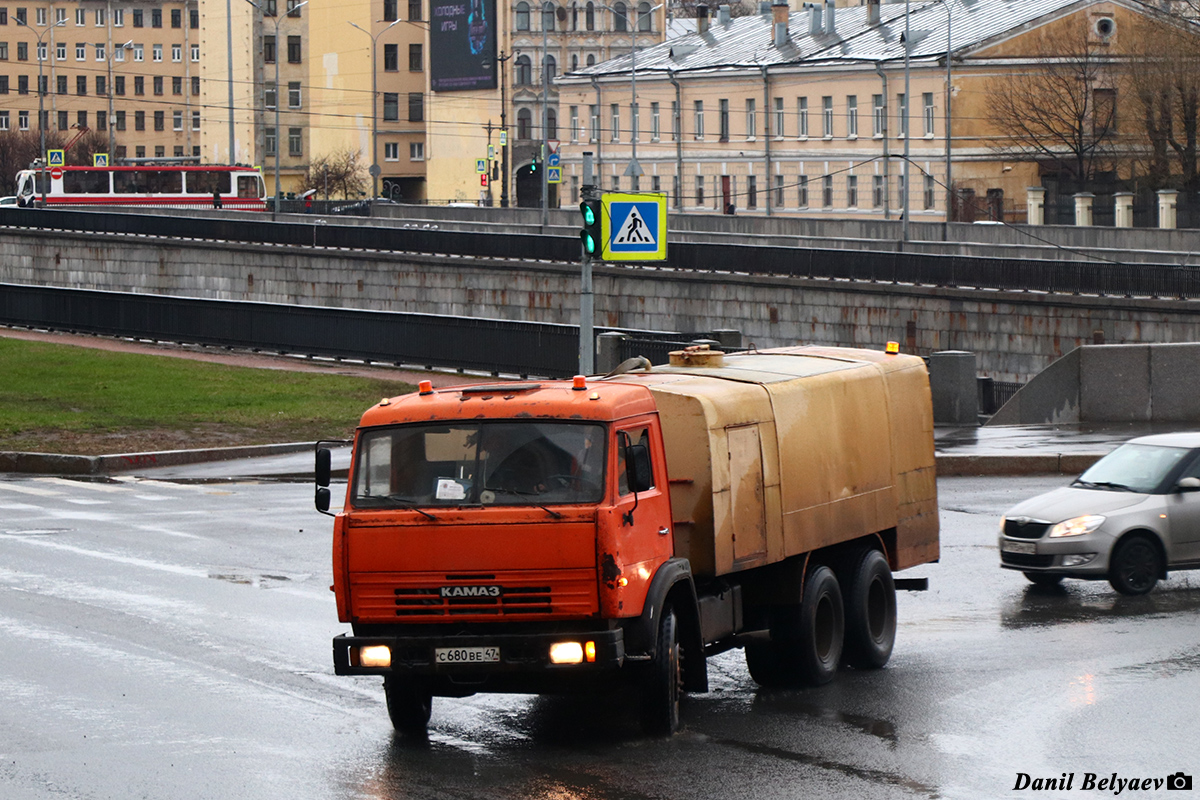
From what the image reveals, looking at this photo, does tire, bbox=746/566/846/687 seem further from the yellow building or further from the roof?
the roof

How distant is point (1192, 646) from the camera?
41.1 feet

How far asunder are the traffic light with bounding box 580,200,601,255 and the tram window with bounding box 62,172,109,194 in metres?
74.4

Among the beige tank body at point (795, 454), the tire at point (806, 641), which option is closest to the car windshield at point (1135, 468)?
the beige tank body at point (795, 454)

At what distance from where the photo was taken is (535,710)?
427 inches

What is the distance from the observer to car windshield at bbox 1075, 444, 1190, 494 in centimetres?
1583

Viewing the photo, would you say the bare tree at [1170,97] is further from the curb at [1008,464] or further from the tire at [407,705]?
the tire at [407,705]

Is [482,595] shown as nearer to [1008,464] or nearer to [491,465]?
[491,465]

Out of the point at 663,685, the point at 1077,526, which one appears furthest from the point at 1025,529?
the point at 663,685

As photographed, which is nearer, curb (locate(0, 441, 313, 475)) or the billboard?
curb (locate(0, 441, 313, 475))

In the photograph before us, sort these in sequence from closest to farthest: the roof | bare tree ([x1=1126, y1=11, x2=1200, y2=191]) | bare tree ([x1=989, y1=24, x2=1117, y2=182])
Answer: bare tree ([x1=1126, y1=11, x2=1200, y2=191])
bare tree ([x1=989, y1=24, x2=1117, y2=182])
the roof

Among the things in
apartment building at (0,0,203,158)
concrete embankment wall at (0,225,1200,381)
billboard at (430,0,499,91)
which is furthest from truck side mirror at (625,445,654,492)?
apartment building at (0,0,203,158)

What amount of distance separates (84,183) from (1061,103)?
158ft

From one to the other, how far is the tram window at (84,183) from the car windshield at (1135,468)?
259ft

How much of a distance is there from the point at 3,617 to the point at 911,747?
7.21 metres
